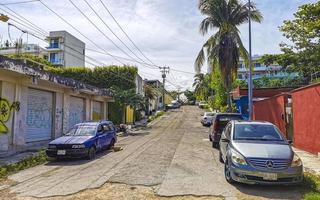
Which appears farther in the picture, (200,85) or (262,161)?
(200,85)

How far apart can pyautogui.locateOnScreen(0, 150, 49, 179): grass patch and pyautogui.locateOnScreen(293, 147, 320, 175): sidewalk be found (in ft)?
31.6

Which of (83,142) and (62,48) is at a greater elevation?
(62,48)

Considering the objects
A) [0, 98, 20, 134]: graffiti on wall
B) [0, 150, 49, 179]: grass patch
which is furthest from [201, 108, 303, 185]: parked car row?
[0, 98, 20, 134]: graffiti on wall

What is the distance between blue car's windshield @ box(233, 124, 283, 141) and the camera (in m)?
9.71

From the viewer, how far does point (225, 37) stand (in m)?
29.5

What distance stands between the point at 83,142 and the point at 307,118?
958 centimetres

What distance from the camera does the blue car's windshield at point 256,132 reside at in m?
9.71

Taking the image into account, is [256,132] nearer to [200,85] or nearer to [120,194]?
[120,194]

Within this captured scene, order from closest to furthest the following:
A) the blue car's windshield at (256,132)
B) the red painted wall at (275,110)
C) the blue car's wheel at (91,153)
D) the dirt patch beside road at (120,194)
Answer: the dirt patch beside road at (120,194), the blue car's windshield at (256,132), the blue car's wheel at (91,153), the red painted wall at (275,110)

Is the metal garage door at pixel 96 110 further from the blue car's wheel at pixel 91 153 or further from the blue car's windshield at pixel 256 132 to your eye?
the blue car's windshield at pixel 256 132

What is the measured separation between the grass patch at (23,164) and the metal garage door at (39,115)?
4356 mm

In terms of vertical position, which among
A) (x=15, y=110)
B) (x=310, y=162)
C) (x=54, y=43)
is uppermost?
(x=54, y=43)

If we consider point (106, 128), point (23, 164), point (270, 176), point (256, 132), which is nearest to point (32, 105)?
point (106, 128)

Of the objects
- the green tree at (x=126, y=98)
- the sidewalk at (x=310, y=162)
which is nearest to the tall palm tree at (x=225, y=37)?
the green tree at (x=126, y=98)
